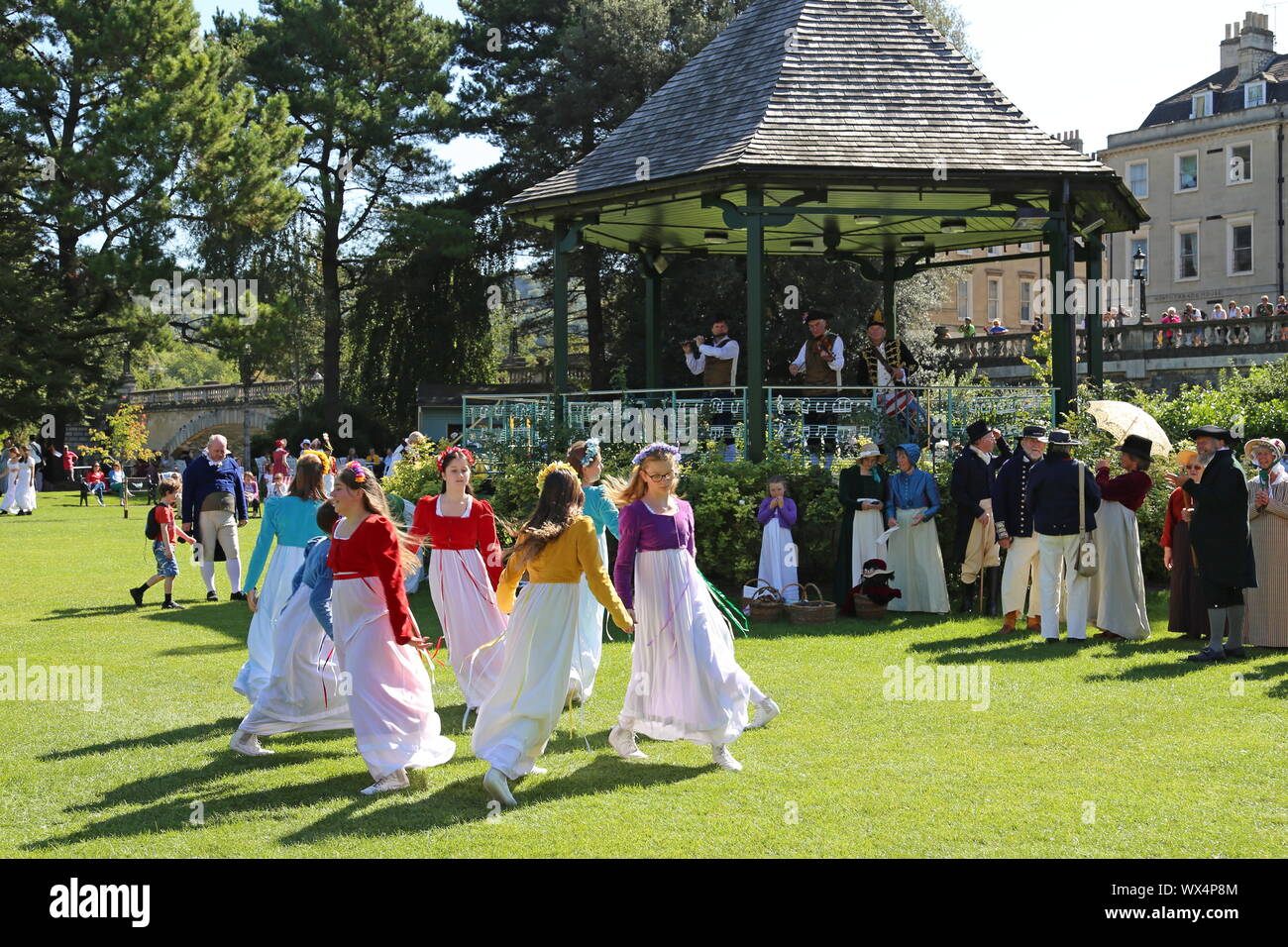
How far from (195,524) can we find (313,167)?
37324 mm

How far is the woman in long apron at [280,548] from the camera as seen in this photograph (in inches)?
387

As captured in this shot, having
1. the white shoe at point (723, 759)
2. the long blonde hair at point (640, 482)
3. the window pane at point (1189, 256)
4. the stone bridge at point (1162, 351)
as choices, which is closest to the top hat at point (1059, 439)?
the long blonde hair at point (640, 482)

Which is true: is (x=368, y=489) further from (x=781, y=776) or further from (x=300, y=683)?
(x=781, y=776)

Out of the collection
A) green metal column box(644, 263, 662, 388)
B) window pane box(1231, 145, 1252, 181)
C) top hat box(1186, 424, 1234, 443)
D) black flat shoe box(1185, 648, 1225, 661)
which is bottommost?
black flat shoe box(1185, 648, 1225, 661)

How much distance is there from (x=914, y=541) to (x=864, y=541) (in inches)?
22.3

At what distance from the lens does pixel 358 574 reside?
7.83 meters

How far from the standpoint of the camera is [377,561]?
7.79 meters

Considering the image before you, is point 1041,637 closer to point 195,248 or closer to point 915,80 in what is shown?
point 915,80

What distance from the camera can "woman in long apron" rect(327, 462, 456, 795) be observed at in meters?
7.69

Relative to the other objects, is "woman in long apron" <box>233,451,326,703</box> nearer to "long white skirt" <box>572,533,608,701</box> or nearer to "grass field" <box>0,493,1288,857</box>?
"grass field" <box>0,493,1288,857</box>

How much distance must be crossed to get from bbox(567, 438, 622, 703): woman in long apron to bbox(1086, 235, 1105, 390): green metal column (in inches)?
413

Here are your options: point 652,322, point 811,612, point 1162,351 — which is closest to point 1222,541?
point 811,612

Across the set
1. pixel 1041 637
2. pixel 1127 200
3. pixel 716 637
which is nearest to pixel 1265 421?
pixel 1127 200

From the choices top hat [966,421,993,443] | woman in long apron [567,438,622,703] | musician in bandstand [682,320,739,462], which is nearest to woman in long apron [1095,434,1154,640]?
top hat [966,421,993,443]
